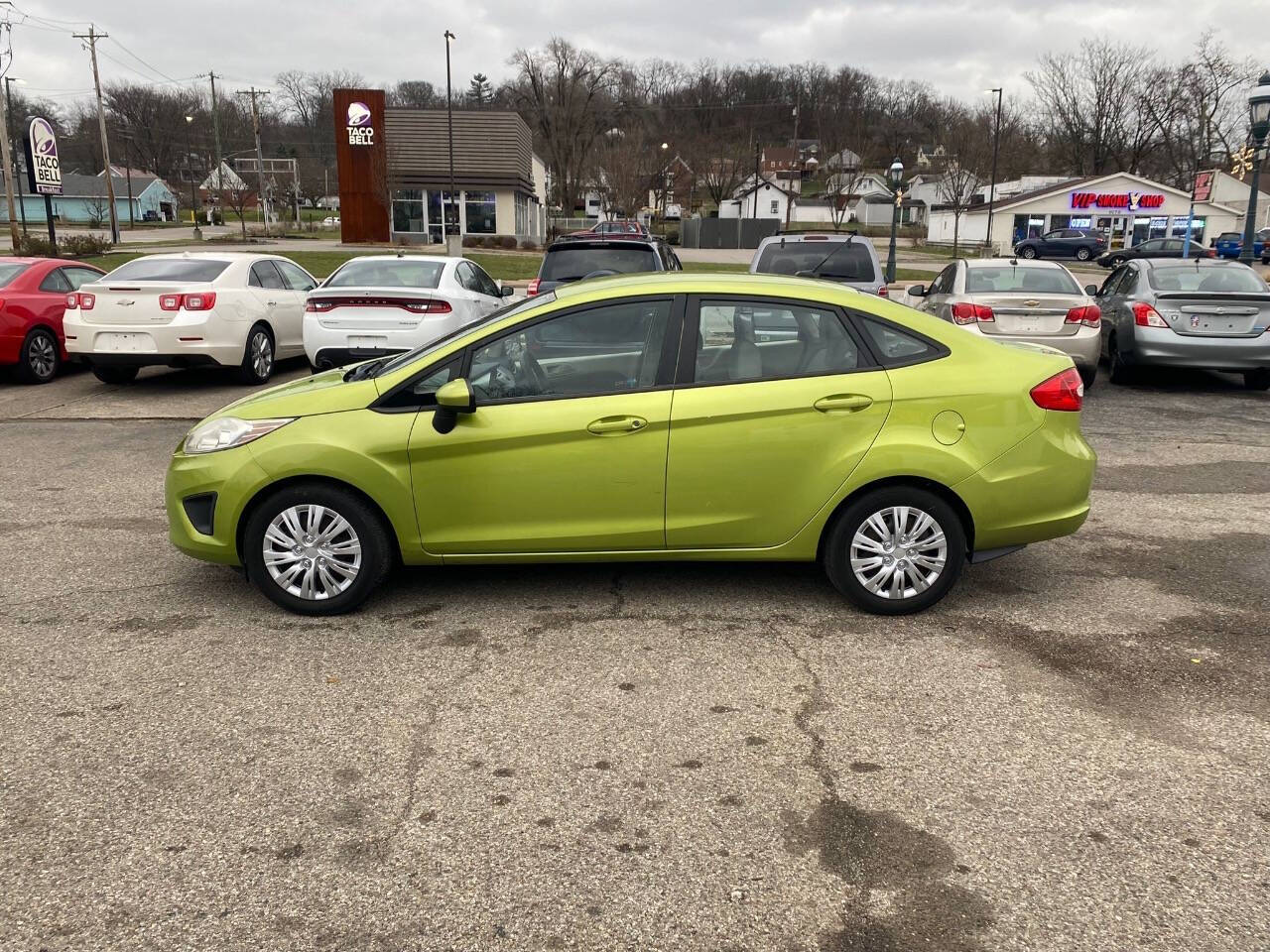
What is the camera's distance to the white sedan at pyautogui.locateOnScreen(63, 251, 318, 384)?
1054 centimetres

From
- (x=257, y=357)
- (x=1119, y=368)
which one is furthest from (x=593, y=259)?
(x=1119, y=368)

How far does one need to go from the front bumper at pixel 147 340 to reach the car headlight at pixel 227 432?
252 inches

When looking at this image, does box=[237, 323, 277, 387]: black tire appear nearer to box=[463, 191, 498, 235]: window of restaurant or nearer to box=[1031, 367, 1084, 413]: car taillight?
box=[1031, 367, 1084, 413]: car taillight

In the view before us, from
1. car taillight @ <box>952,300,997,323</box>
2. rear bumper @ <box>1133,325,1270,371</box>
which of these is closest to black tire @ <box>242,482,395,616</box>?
car taillight @ <box>952,300,997,323</box>

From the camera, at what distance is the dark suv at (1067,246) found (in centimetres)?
5156

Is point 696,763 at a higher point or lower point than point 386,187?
lower

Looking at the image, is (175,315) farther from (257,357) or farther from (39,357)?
(39,357)

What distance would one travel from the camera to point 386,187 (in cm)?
4684

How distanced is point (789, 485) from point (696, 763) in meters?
1.58

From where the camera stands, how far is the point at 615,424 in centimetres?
455

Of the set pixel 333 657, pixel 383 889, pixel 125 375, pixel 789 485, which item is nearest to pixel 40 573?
pixel 333 657

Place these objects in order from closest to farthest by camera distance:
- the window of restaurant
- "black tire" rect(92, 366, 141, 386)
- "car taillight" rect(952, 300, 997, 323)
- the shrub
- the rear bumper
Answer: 1. "car taillight" rect(952, 300, 997, 323)
2. the rear bumper
3. "black tire" rect(92, 366, 141, 386)
4. the shrub
5. the window of restaurant

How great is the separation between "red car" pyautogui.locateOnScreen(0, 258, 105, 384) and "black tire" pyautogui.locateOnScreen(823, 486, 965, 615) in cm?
1082

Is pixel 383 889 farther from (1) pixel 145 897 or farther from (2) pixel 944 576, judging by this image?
(2) pixel 944 576
